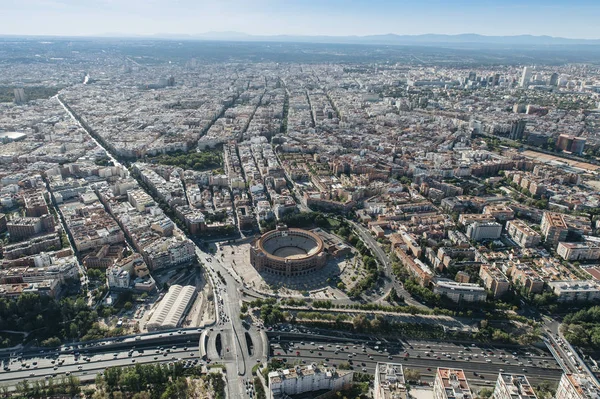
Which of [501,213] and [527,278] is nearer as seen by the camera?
[527,278]

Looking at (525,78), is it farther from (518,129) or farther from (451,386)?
(451,386)

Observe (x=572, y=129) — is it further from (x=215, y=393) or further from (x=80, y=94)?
(x=80, y=94)

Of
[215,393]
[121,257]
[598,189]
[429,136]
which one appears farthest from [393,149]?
[215,393]

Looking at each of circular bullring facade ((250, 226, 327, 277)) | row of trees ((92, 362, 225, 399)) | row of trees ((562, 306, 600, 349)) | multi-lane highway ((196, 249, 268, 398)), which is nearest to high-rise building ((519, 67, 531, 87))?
row of trees ((562, 306, 600, 349))

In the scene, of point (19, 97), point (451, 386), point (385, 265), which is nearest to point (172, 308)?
point (385, 265)

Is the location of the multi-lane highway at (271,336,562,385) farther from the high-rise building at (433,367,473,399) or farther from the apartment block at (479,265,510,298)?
the apartment block at (479,265,510,298)

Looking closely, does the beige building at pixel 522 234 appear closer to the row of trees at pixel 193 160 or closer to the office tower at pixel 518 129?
the row of trees at pixel 193 160

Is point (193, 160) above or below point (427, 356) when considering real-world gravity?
above
